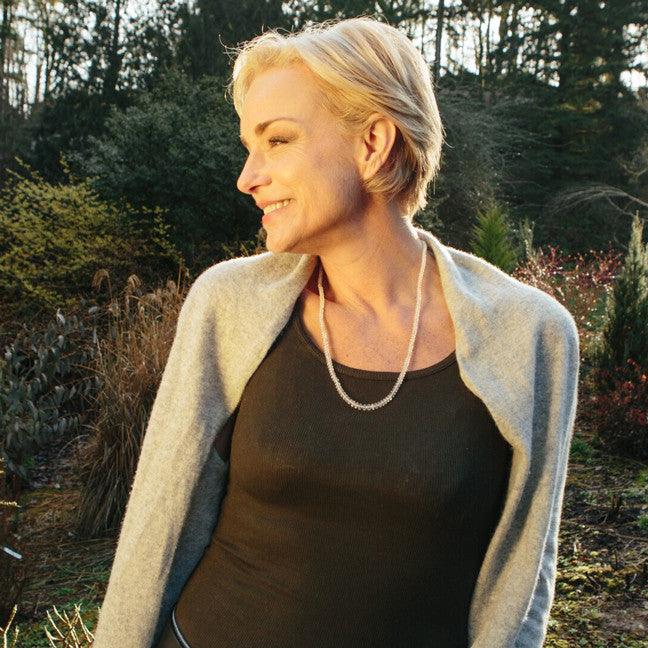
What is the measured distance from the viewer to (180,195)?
464 inches

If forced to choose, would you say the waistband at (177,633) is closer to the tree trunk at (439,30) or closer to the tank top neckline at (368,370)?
the tank top neckline at (368,370)

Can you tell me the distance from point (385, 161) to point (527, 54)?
22.8m

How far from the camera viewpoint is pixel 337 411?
151 centimetres

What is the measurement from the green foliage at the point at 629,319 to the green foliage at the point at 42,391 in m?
4.30

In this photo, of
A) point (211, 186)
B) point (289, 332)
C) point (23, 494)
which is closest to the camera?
point (289, 332)

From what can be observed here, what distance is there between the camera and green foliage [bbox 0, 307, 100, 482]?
5828 millimetres

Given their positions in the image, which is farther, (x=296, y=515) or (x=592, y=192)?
(x=592, y=192)

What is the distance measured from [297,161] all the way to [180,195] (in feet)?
34.6

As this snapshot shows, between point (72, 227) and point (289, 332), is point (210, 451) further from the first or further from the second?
point (72, 227)

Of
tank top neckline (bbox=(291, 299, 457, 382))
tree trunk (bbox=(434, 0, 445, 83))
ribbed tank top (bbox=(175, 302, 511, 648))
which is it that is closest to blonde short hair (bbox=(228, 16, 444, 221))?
tank top neckline (bbox=(291, 299, 457, 382))

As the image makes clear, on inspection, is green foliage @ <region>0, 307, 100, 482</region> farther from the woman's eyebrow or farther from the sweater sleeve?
the sweater sleeve

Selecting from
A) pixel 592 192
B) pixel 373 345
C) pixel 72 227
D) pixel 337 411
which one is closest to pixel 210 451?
pixel 337 411

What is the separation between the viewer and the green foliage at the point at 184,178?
38.2 ft

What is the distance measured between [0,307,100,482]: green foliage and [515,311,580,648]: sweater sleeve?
13.6 feet
